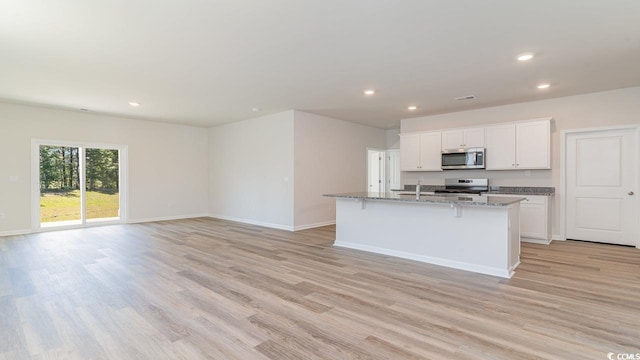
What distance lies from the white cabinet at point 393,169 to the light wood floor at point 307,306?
15.6 ft

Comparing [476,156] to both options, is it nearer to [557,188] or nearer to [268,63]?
[557,188]

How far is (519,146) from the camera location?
18.5 feet

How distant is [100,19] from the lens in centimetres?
278

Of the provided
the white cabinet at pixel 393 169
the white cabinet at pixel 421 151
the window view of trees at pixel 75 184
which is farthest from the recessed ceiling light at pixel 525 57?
the window view of trees at pixel 75 184

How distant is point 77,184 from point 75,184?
0.12 ft

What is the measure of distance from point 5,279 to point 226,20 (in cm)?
375

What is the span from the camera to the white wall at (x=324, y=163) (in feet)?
22.1

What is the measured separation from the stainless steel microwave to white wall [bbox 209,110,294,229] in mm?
3150

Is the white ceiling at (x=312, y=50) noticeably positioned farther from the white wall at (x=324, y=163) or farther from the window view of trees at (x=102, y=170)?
the window view of trees at (x=102, y=170)

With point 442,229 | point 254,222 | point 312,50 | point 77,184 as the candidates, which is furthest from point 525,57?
point 77,184

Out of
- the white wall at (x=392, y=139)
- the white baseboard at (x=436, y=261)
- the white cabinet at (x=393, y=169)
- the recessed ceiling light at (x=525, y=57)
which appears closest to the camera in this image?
the recessed ceiling light at (x=525, y=57)

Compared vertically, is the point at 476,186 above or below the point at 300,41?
below

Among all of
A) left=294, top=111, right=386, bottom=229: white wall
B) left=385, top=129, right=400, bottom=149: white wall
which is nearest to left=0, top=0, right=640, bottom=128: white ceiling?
left=294, top=111, right=386, bottom=229: white wall

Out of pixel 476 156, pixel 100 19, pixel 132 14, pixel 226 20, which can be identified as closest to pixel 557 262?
pixel 476 156
